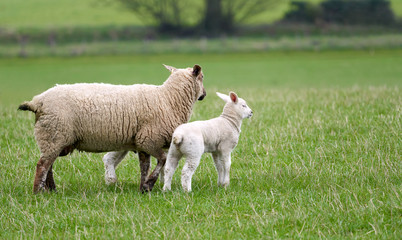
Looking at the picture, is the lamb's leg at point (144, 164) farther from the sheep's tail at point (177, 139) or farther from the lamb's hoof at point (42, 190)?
the lamb's hoof at point (42, 190)

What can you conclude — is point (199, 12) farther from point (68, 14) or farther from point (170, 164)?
point (170, 164)

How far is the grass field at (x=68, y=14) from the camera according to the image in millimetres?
54188

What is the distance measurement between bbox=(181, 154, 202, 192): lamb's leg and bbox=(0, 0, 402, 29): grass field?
Result: 4642 centimetres

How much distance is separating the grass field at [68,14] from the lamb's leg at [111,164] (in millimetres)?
45298

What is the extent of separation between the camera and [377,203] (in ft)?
18.0

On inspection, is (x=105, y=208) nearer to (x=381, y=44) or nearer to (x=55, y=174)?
(x=55, y=174)

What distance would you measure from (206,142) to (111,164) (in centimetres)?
153

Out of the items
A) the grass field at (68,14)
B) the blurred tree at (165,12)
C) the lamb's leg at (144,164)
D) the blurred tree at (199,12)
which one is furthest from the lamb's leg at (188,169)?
the grass field at (68,14)

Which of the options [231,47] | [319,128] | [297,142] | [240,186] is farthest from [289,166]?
[231,47]

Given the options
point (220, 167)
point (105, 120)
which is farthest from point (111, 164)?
point (220, 167)

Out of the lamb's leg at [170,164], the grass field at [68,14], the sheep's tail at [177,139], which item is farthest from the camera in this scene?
the grass field at [68,14]

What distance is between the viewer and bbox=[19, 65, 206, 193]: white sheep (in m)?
6.24

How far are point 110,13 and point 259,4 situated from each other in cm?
1891

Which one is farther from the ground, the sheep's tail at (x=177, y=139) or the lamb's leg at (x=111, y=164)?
the sheep's tail at (x=177, y=139)
